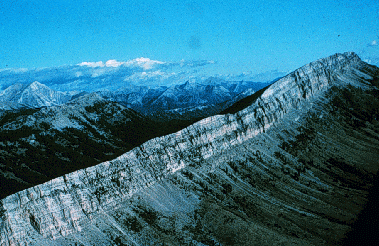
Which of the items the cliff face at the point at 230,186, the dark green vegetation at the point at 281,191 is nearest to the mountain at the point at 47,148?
the cliff face at the point at 230,186

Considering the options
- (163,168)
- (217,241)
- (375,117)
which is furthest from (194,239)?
(375,117)

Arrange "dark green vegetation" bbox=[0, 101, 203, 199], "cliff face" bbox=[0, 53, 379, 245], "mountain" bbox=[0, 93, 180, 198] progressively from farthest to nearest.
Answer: "mountain" bbox=[0, 93, 180, 198]
"dark green vegetation" bbox=[0, 101, 203, 199]
"cliff face" bbox=[0, 53, 379, 245]

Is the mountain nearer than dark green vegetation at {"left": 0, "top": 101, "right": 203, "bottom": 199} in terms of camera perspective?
No

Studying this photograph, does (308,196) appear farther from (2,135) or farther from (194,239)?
(2,135)

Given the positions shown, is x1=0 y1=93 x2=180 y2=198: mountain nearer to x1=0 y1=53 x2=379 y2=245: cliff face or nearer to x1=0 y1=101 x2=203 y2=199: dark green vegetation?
x1=0 y1=101 x2=203 y2=199: dark green vegetation

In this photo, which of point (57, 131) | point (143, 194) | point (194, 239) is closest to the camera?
point (194, 239)

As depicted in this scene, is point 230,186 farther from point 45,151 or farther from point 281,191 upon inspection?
point 45,151

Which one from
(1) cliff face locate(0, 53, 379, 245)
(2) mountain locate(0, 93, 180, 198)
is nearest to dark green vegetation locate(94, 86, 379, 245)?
(1) cliff face locate(0, 53, 379, 245)

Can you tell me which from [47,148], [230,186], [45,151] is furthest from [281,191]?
[47,148]
